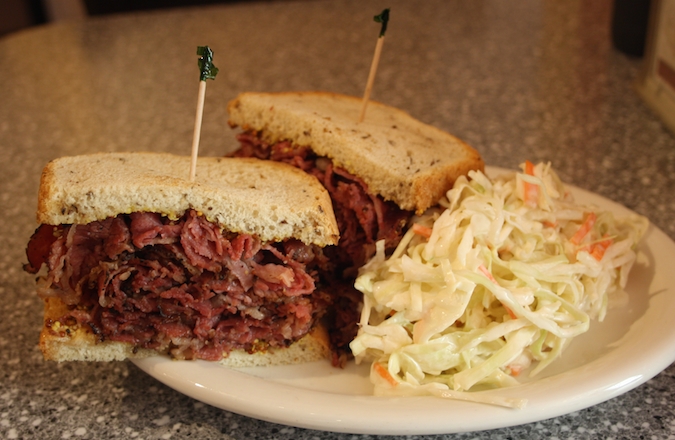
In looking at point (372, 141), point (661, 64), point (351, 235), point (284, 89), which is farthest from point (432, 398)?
point (284, 89)

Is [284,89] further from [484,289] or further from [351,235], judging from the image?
[484,289]

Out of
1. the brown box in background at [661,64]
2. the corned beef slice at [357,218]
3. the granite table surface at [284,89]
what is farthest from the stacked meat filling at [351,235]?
the brown box in background at [661,64]

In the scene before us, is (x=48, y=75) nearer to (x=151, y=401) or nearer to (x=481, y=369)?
(x=151, y=401)

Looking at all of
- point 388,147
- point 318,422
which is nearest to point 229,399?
point 318,422

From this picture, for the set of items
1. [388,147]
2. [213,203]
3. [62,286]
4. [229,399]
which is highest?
[388,147]

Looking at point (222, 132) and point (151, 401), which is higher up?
point (222, 132)

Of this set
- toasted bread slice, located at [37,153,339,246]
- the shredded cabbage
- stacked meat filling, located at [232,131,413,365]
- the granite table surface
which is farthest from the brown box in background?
toasted bread slice, located at [37,153,339,246]

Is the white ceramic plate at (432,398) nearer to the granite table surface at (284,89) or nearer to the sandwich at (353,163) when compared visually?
the granite table surface at (284,89)

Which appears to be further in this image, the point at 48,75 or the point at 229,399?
the point at 48,75
